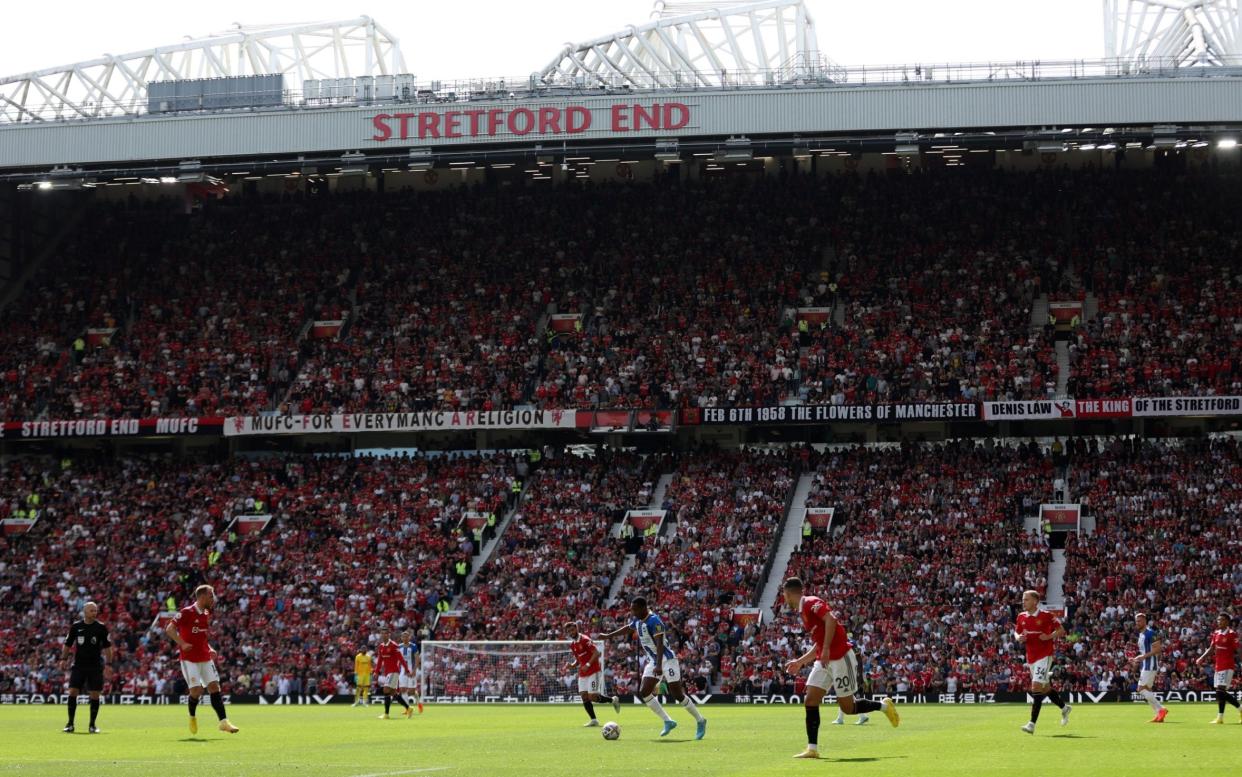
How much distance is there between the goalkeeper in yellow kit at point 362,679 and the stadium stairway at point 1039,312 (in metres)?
28.3

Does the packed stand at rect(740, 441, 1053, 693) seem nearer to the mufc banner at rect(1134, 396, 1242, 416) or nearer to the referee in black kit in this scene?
the mufc banner at rect(1134, 396, 1242, 416)

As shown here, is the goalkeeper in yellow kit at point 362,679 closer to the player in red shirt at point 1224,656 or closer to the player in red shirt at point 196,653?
the player in red shirt at point 196,653

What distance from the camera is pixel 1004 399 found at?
5675 cm

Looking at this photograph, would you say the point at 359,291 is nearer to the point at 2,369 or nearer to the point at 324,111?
the point at 324,111

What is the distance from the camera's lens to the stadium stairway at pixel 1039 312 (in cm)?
6042

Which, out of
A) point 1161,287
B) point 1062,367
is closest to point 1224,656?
point 1062,367

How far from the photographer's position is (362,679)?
4747 cm

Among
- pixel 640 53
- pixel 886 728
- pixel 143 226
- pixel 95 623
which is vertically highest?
pixel 640 53

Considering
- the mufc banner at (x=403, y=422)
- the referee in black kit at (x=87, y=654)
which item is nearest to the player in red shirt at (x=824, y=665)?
the referee in black kit at (x=87, y=654)

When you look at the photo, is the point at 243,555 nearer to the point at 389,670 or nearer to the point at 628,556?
the point at 628,556

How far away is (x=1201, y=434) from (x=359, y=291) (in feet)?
114

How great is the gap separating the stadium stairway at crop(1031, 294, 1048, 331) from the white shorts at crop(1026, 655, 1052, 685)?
36.7 meters

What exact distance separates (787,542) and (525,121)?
1917 cm

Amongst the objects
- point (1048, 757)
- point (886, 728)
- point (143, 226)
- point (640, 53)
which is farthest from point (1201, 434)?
point (143, 226)
